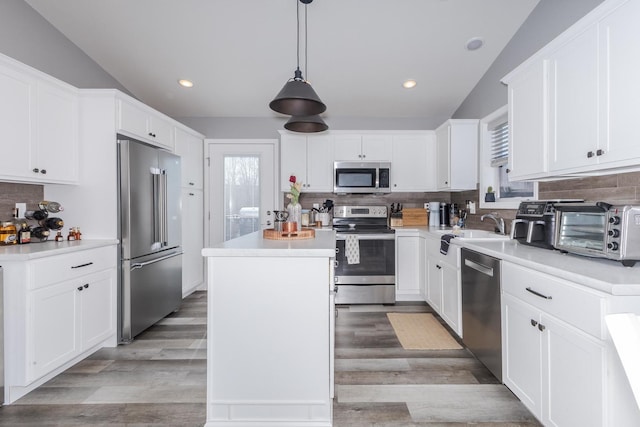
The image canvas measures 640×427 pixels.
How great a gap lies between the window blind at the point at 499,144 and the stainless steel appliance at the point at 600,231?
5.22 ft

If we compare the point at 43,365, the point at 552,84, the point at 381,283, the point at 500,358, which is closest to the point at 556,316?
the point at 500,358

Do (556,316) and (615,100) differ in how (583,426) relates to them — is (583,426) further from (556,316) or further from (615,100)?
(615,100)

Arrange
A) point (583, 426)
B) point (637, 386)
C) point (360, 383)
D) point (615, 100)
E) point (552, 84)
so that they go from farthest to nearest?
point (360, 383), point (552, 84), point (615, 100), point (583, 426), point (637, 386)

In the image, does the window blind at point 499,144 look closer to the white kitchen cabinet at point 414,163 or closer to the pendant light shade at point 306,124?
the white kitchen cabinet at point 414,163

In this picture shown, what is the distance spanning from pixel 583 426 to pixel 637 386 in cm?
72

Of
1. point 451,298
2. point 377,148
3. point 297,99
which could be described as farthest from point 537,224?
point 377,148

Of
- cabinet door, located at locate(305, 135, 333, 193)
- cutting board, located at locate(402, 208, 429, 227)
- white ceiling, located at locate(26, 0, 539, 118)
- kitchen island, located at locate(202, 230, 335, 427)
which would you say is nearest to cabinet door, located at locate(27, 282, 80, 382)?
kitchen island, located at locate(202, 230, 335, 427)

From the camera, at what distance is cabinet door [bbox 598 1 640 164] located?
1.49 meters

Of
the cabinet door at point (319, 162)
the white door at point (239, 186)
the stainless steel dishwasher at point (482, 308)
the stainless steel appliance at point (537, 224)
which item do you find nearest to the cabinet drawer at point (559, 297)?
the stainless steel dishwasher at point (482, 308)

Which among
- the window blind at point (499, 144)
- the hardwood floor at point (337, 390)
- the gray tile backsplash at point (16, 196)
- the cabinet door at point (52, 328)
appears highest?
the window blind at point (499, 144)

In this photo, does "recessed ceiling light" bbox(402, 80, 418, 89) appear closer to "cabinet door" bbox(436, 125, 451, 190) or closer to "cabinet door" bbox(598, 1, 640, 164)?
"cabinet door" bbox(436, 125, 451, 190)

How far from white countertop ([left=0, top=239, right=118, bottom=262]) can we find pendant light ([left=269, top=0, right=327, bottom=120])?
5.69 feet

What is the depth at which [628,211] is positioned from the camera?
4.74 feet

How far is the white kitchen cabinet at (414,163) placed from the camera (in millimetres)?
4293
